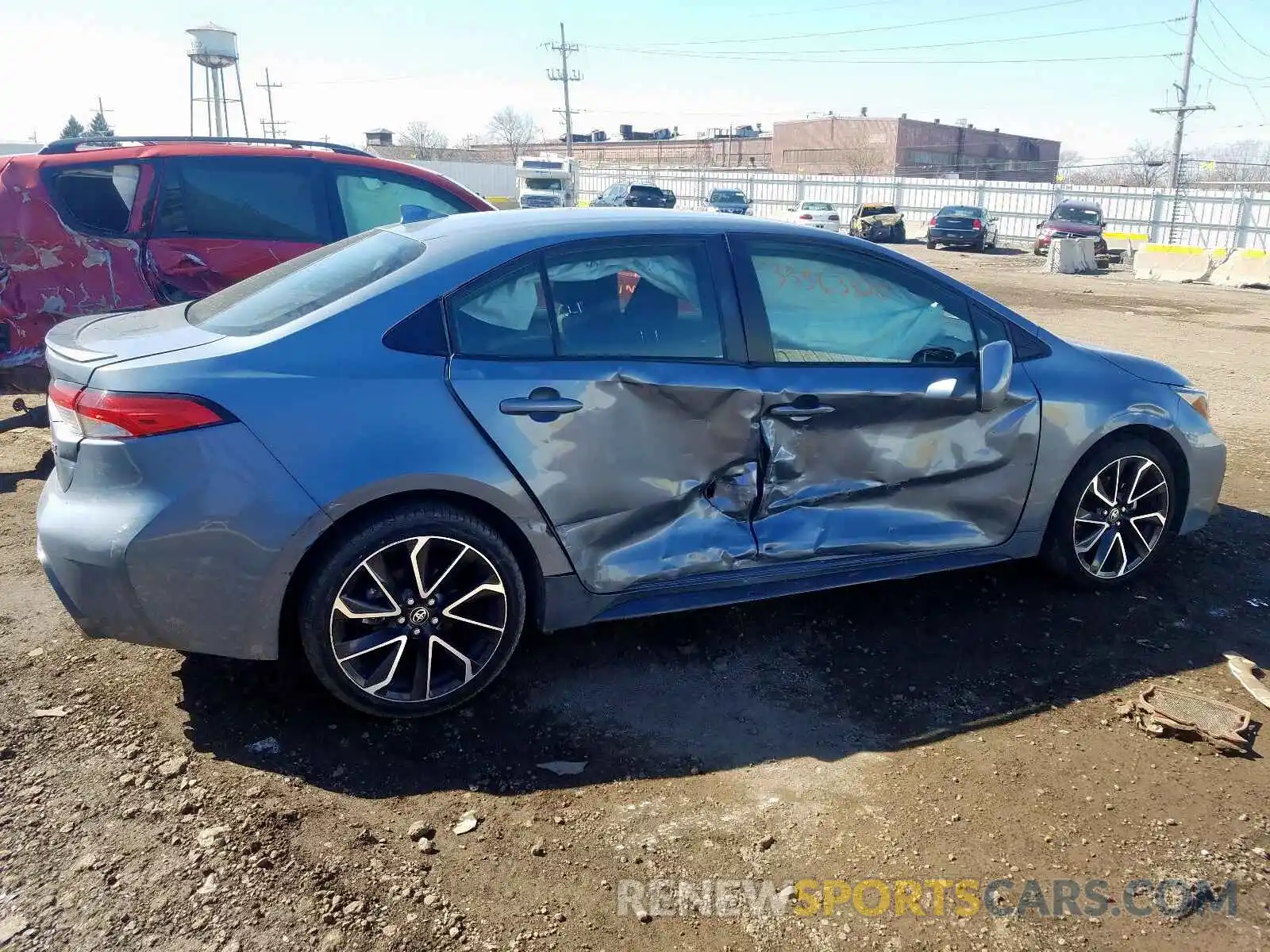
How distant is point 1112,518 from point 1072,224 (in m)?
29.6

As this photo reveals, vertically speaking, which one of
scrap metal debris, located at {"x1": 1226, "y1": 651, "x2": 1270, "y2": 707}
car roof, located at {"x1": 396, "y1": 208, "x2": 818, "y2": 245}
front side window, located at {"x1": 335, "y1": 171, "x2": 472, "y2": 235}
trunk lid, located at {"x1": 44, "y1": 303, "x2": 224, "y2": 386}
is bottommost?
scrap metal debris, located at {"x1": 1226, "y1": 651, "x2": 1270, "y2": 707}

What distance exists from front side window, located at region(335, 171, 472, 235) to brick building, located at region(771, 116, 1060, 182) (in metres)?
68.2

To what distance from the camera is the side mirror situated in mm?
3869

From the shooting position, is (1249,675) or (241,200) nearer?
(1249,675)

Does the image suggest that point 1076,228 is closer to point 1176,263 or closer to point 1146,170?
point 1176,263

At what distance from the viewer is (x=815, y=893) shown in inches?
101

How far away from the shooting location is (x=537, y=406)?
3230 millimetres

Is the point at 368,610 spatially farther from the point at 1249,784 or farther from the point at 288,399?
the point at 1249,784

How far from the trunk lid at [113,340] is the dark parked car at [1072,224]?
2991 cm

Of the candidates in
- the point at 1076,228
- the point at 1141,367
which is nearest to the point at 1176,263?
the point at 1076,228

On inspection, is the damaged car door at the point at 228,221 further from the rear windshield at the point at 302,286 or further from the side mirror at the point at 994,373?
the side mirror at the point at 994,373

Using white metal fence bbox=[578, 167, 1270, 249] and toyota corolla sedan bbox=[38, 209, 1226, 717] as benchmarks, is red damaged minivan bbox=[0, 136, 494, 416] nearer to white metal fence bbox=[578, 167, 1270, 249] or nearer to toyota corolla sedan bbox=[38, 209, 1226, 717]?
toyota corolla sedan bbox=[38, 209, 1226, 717]

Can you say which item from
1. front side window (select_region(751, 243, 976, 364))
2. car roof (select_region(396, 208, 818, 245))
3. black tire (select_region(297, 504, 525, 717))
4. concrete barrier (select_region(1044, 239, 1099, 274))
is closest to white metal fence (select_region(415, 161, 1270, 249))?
concrete barrier (select_region(1044, 239, 1099, 274))

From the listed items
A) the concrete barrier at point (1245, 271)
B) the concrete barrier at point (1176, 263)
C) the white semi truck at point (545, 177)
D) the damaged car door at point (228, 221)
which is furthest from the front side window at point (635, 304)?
the white semi truck at point (545, 177)
